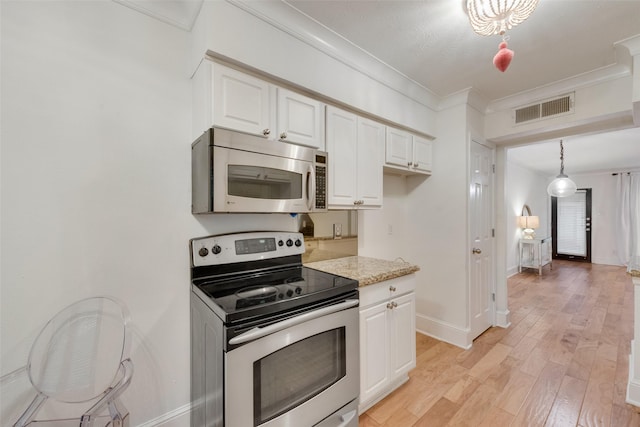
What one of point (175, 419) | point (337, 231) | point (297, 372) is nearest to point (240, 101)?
point (337, 231)

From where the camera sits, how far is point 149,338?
1.46 meters

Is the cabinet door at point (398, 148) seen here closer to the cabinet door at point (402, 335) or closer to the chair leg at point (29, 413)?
the cabinet door at point (402, 335)

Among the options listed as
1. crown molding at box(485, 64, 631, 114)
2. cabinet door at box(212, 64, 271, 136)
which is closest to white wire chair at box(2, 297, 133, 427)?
cabinet door at box(212, 64, 271, 136)

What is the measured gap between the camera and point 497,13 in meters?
1.29

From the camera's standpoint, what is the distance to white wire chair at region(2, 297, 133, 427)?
1.08m

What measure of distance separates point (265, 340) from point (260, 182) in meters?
0.82

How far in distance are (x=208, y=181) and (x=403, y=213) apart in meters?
2.32

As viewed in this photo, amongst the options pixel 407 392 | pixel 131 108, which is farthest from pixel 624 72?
pixel 131 108

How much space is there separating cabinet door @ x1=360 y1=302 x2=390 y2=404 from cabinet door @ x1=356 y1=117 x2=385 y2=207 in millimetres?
844

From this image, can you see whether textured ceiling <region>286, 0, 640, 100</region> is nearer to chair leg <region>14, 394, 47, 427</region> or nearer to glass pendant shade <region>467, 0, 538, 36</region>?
glass pendant shade <region>467, 0, 538, 36</region>

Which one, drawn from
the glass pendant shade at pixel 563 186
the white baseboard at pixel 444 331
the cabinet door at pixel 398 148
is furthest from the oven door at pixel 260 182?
the glass pendant shade at pixel 563 186

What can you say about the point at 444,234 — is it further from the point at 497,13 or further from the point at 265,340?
the point at 265,340

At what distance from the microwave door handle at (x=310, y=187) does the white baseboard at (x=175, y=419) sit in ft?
4.65

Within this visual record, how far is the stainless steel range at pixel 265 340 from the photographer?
3.52ft
